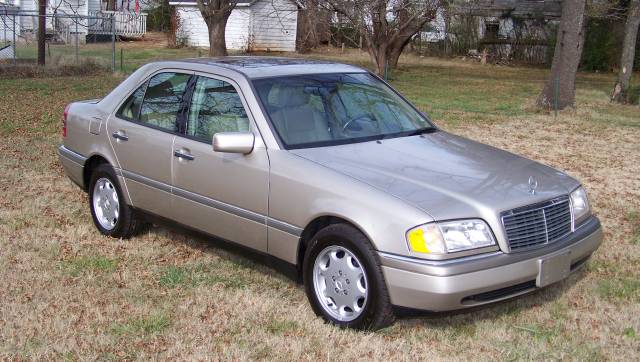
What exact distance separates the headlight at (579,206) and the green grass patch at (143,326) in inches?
104

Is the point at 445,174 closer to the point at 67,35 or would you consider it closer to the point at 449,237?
the point at 449,237

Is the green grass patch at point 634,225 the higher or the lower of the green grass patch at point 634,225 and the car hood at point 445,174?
the lower

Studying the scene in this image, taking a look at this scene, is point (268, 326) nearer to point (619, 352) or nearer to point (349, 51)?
point (619, 352)

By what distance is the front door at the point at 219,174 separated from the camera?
16.3ft

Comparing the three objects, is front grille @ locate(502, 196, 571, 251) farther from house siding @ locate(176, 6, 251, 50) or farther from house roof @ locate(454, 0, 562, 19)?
house siding @ locate(176, 6, 251, 50)

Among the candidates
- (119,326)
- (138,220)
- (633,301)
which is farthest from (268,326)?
(633,301)

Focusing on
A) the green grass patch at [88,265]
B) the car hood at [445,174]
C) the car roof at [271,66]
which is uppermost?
the car roof at [271,66]

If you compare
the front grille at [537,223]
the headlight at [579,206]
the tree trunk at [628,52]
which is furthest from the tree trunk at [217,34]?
the front grille at [537,223]

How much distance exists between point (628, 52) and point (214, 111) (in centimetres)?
1751

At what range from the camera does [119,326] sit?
Result: 4621mm

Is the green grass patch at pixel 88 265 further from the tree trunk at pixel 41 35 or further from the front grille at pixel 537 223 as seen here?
the tree trunk at pixel 41 35

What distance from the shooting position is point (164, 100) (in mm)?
5887

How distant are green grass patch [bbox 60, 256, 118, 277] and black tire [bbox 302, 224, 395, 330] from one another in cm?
184

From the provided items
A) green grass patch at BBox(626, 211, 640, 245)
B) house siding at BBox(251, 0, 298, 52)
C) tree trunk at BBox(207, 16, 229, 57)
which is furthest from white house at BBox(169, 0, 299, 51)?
green grass patch at BBox(626, 211, 640, 245)
